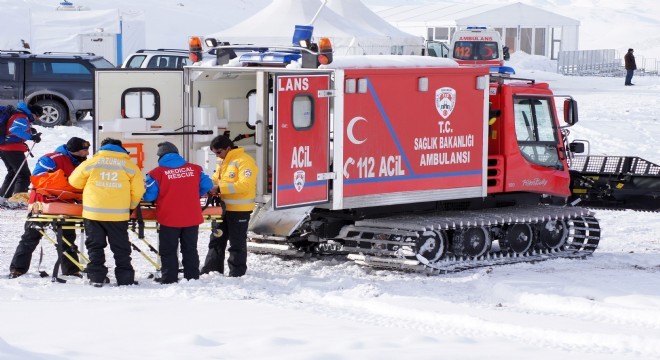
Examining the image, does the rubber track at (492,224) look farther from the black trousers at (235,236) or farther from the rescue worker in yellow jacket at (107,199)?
the rescue worker in yellow jacket at (107,199)

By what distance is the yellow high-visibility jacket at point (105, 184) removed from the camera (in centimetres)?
1094

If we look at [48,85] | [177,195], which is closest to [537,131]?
[177,195]

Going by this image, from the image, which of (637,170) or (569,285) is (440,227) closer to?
(569,285)

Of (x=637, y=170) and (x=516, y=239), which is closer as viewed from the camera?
(x=516, y=239)

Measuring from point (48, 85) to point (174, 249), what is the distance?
51.6 ft

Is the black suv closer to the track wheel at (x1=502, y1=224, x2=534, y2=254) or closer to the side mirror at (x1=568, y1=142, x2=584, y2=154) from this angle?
the side mirror at (x1=568, y1=142, x2=584, y2=154)

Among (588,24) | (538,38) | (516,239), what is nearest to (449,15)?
(538,38)

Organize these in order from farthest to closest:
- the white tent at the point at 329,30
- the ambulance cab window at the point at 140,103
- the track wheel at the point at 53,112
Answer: the white tent at the point at 329,30, the track wheel at the point at 53,112, the ambulance cab window at the point at 140,103

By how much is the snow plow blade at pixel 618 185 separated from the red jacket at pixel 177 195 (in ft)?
18.0

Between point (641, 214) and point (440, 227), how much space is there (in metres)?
5.74

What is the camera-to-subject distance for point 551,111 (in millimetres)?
14156

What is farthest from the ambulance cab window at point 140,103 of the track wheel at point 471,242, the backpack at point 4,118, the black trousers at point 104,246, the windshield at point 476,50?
the windshield at point 476,50

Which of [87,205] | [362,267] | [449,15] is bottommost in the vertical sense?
[362,267]

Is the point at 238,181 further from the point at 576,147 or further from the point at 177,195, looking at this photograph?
the point at 576,147
